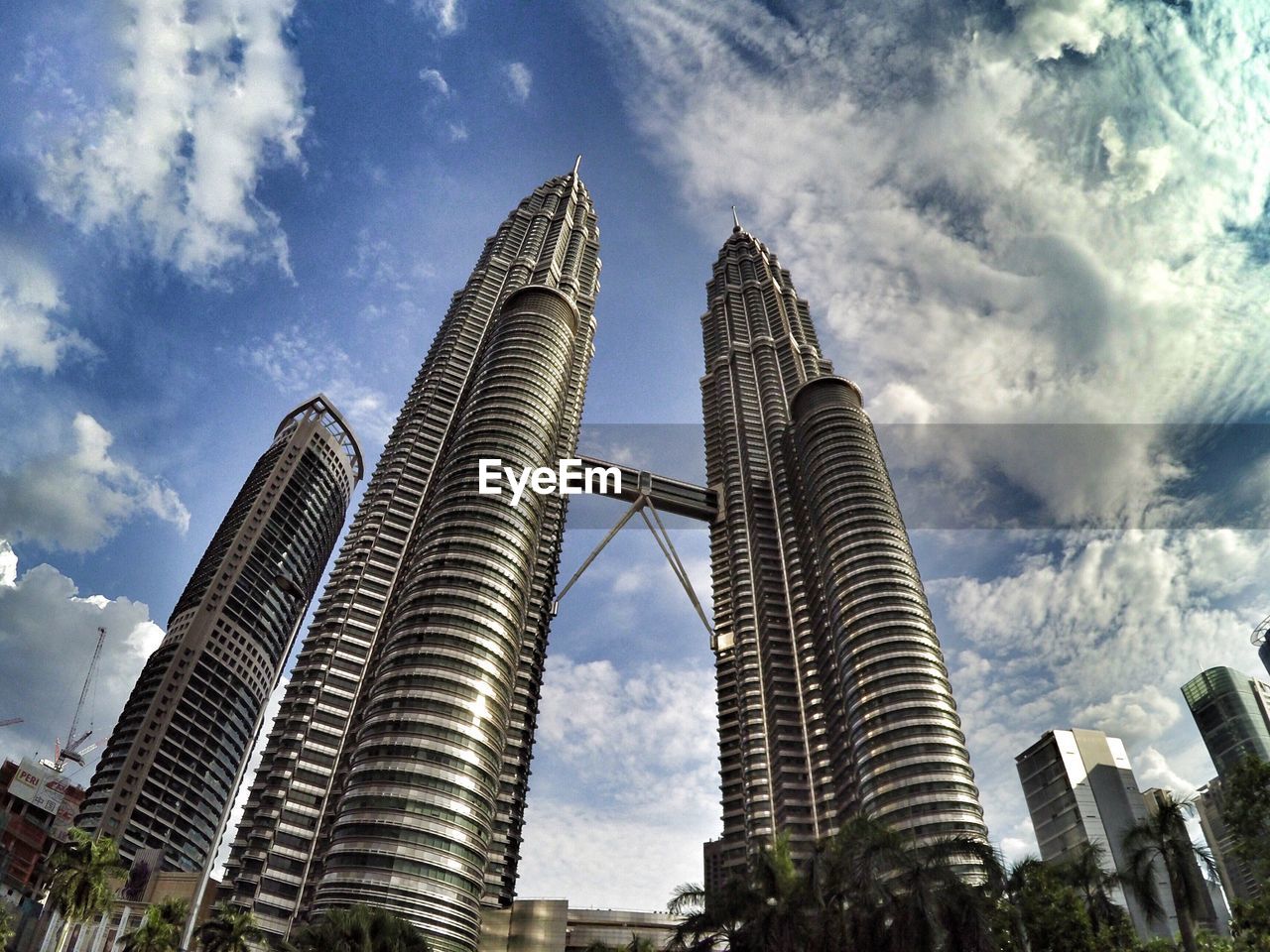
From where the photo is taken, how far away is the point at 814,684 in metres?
140

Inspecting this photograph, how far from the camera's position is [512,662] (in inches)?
4518

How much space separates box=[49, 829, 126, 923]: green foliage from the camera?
57594 mm

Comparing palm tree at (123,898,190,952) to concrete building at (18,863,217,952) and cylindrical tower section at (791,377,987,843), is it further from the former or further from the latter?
cylindrical tower section at (791,377,987,843)

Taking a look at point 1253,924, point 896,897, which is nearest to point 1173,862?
point 1253,924

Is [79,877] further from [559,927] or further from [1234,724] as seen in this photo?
[1234,724]

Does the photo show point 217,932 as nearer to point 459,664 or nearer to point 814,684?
point 459,664

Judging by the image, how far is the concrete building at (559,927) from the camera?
10225cm

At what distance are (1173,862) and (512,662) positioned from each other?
83840mm

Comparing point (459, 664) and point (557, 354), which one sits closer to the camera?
point (459, 664)

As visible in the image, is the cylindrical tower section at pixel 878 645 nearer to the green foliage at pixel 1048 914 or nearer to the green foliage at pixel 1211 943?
the green foliage at pixel 1048 914

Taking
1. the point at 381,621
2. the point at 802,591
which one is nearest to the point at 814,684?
the point at 802,591

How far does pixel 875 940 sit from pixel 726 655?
118 metres

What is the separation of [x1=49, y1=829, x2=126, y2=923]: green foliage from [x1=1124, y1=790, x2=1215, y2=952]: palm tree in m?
64.1

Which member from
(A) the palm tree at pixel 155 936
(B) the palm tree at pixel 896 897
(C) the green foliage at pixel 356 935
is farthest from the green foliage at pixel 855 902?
(A) the palm tree at pixel 155 936
